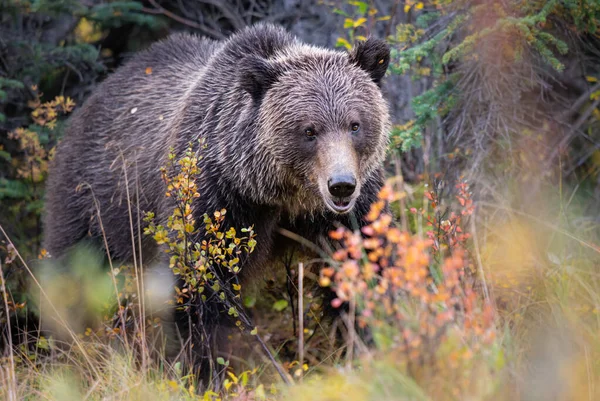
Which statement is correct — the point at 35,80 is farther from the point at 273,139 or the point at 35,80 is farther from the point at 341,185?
the point at 341,185

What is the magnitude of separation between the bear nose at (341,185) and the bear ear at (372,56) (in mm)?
1141

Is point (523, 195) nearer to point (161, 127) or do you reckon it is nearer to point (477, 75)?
point (477, 75)

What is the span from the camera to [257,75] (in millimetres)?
5199

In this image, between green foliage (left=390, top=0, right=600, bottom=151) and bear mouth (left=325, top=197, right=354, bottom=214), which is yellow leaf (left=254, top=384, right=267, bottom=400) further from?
green foliage (left=390, top=0, right=600, bottom=151)

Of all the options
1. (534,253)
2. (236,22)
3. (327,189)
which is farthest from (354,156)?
(236,22)

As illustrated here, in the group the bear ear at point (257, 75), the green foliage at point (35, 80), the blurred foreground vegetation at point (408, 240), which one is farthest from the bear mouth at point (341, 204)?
the green foliage at point (35, 80)

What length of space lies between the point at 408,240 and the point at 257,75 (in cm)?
241

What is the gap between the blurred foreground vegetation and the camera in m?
3.10

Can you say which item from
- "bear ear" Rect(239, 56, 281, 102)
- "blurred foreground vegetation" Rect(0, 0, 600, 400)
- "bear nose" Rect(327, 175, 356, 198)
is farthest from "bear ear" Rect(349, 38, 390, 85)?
"bear nose" Rect(327, 175, 356, 198)

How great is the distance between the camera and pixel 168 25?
920 centimetres

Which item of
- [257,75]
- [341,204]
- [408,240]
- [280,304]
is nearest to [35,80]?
[280,304]

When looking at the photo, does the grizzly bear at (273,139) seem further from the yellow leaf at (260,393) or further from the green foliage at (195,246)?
the yellow leaf at (260,393)

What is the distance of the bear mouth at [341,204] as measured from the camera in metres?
4.58

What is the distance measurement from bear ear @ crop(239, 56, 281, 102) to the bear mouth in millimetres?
1053
